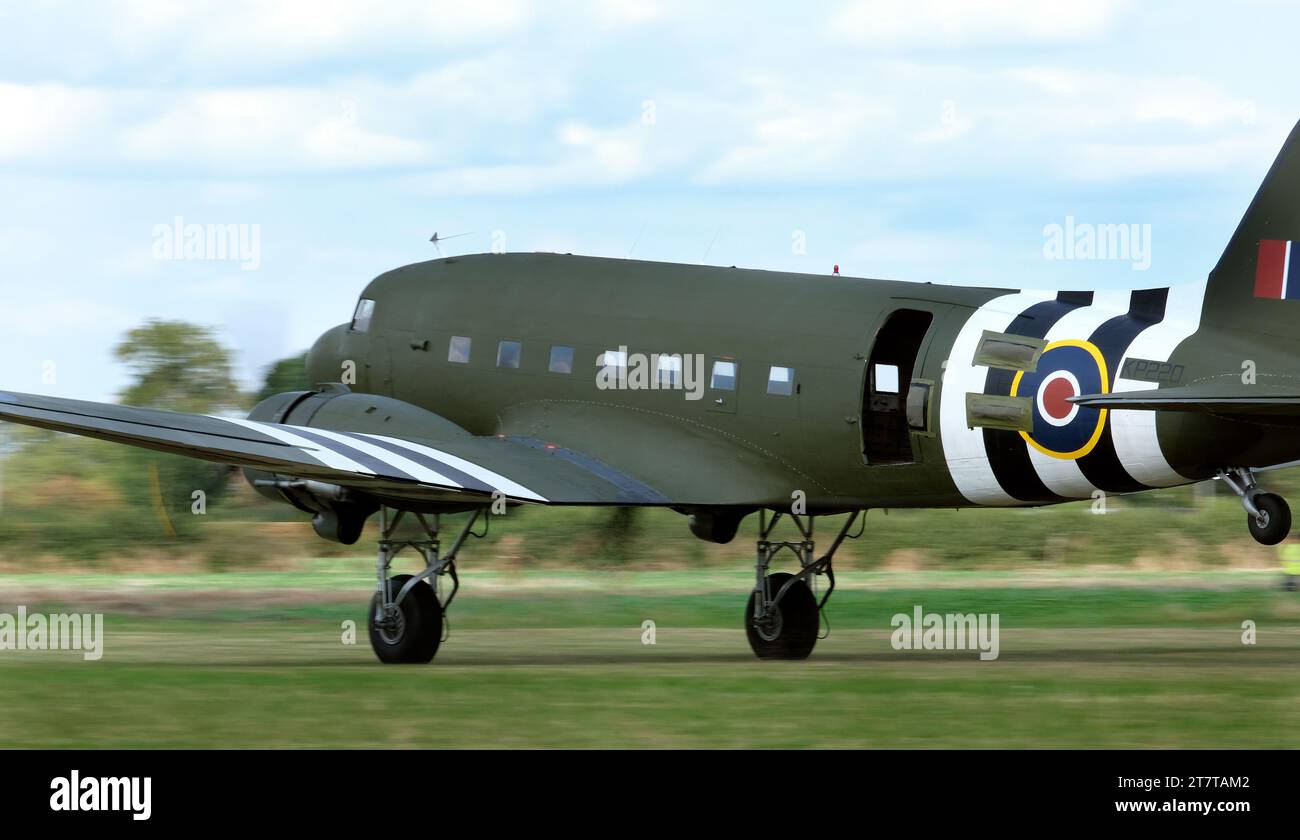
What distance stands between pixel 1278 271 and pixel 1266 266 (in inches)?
6.1

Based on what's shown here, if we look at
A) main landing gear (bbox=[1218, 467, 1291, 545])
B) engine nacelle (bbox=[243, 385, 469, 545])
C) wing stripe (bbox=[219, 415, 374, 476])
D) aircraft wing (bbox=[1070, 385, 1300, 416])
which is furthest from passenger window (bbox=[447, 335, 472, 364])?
main landing gear (bbox=[1218, 467, 1291, 545])

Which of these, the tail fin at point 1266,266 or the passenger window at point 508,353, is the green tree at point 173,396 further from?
the tail fin at point 1266,266

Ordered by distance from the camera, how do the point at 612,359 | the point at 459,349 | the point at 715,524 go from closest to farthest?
the point at 612,359, the point at 715,524, the point at 459,349

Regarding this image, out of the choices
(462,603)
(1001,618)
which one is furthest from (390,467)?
(1001,618)

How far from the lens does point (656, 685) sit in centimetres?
1841

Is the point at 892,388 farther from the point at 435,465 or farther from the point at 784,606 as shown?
the point at 435,465

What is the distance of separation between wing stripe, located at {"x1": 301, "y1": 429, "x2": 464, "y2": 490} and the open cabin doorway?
17.5 ft

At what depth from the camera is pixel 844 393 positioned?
2120cm

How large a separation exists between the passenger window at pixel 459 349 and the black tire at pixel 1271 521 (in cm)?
1120

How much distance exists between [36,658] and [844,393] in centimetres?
1115

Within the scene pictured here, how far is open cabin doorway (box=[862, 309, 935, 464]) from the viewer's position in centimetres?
2181

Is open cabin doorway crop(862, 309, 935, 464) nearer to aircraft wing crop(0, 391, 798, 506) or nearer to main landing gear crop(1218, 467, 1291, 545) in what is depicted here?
aircraft wing crop(0, 391, 798, 506)

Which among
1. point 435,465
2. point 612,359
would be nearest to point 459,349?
point 612,359
